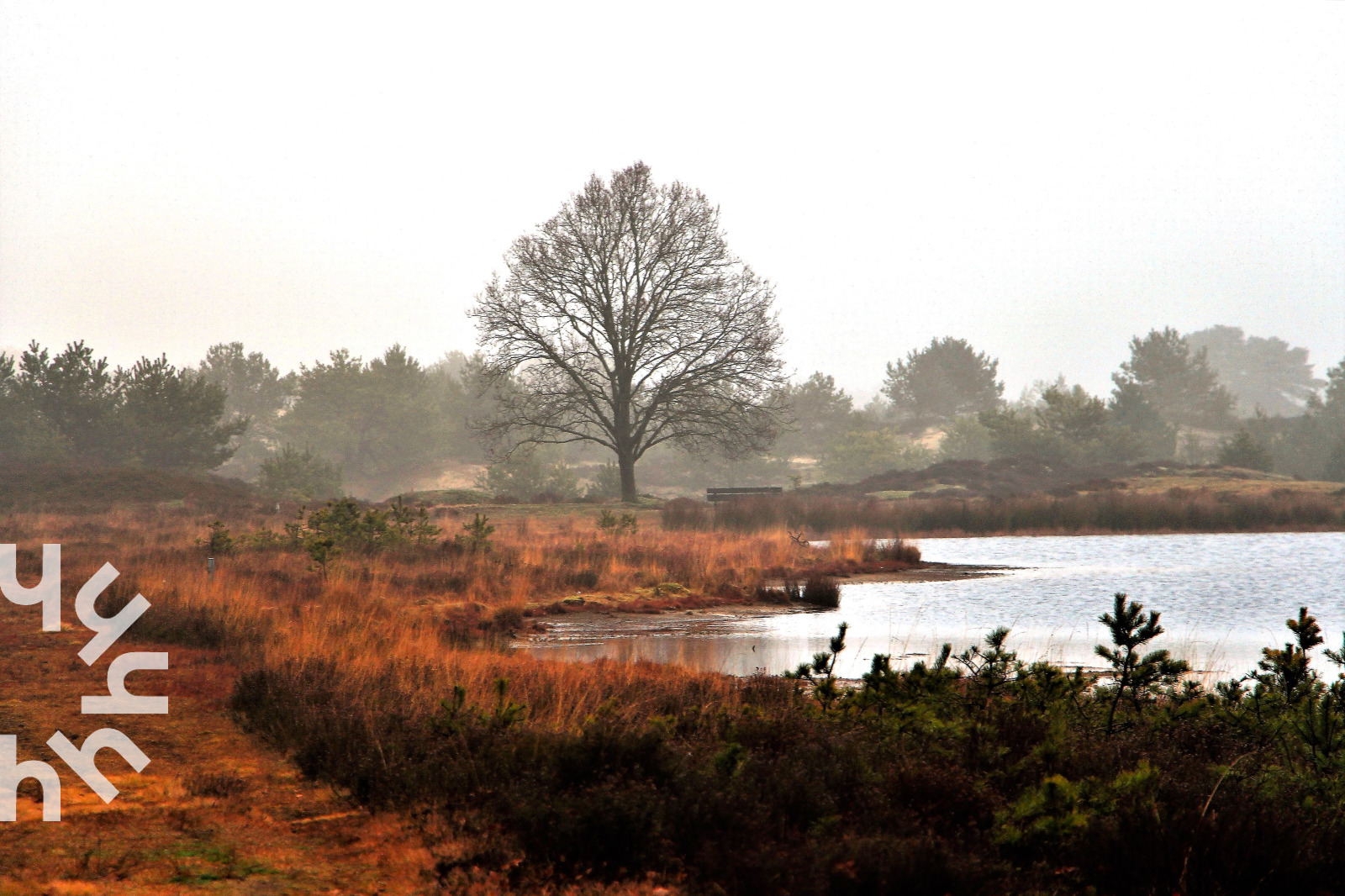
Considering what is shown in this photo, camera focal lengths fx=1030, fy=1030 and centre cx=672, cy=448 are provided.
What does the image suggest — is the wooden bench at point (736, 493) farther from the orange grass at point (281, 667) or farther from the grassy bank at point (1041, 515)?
the orange grass at point (281, 667)

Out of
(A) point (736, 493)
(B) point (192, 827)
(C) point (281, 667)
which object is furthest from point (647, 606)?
(A) point (736, 493)

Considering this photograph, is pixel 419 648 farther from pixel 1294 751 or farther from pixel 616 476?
pixel 616 476

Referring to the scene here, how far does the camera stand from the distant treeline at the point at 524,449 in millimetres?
46094

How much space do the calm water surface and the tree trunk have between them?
1574cm

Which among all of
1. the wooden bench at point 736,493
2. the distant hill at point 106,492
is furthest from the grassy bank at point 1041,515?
the distant hill at point 106,492

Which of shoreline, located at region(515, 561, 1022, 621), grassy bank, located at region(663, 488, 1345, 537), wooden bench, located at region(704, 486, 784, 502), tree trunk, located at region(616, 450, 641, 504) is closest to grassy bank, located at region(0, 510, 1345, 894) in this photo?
shoreline, located at region(515, 561, 1022, 621)

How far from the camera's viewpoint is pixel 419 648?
9.85 metres

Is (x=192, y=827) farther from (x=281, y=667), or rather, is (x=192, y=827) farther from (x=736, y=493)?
(x=736, y=493)

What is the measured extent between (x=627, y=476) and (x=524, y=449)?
1496 centimetres

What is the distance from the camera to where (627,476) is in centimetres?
3806

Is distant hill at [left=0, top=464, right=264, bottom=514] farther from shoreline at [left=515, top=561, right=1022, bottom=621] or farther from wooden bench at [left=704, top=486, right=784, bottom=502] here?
shoreline at [left=515, top=561, right=1022, bottom=621]

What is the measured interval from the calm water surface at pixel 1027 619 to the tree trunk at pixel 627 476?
15.7 meters

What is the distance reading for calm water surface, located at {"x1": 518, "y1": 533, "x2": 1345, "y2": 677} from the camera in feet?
39.0

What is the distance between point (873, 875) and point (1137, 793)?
4.29ft
